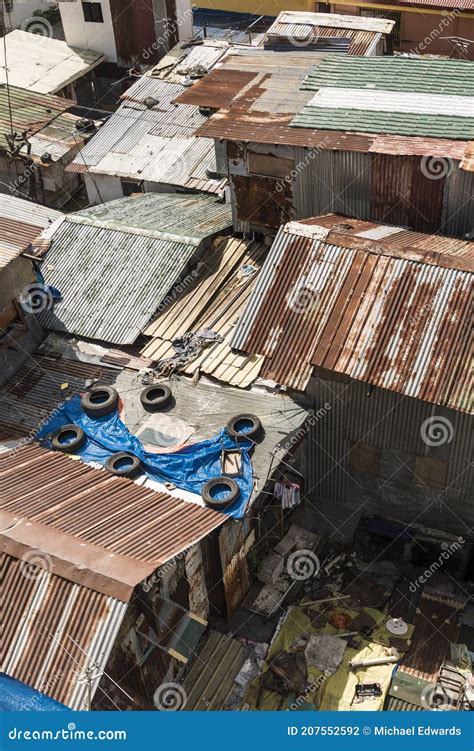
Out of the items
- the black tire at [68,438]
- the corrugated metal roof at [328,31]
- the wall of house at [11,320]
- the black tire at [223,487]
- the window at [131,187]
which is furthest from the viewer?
the window at [131,187]

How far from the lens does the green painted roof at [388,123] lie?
Result: 26.0 m

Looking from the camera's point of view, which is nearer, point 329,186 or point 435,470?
point 435,470

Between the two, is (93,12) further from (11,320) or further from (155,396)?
(155,396)

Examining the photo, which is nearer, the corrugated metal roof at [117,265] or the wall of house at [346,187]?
the wall of house at [346,187]

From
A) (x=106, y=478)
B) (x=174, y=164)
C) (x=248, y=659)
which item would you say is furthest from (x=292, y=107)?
(x=248, y=659)

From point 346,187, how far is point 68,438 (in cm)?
1234

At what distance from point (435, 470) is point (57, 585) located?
11.2 meters

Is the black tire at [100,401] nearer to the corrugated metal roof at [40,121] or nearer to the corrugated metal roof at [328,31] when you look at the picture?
the corrugated metal roof at [40,121]

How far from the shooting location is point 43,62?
44.8 m

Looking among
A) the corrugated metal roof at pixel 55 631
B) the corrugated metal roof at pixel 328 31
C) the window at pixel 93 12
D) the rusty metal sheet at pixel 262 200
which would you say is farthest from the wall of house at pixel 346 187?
the window at pixel 93 12

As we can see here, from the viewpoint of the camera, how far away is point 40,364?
88.3ft

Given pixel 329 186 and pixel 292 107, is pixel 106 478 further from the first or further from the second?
pixel 292 107

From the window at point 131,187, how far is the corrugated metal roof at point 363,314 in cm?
1465

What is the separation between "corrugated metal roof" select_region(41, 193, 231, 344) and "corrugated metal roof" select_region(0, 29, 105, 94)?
15.8 meters
